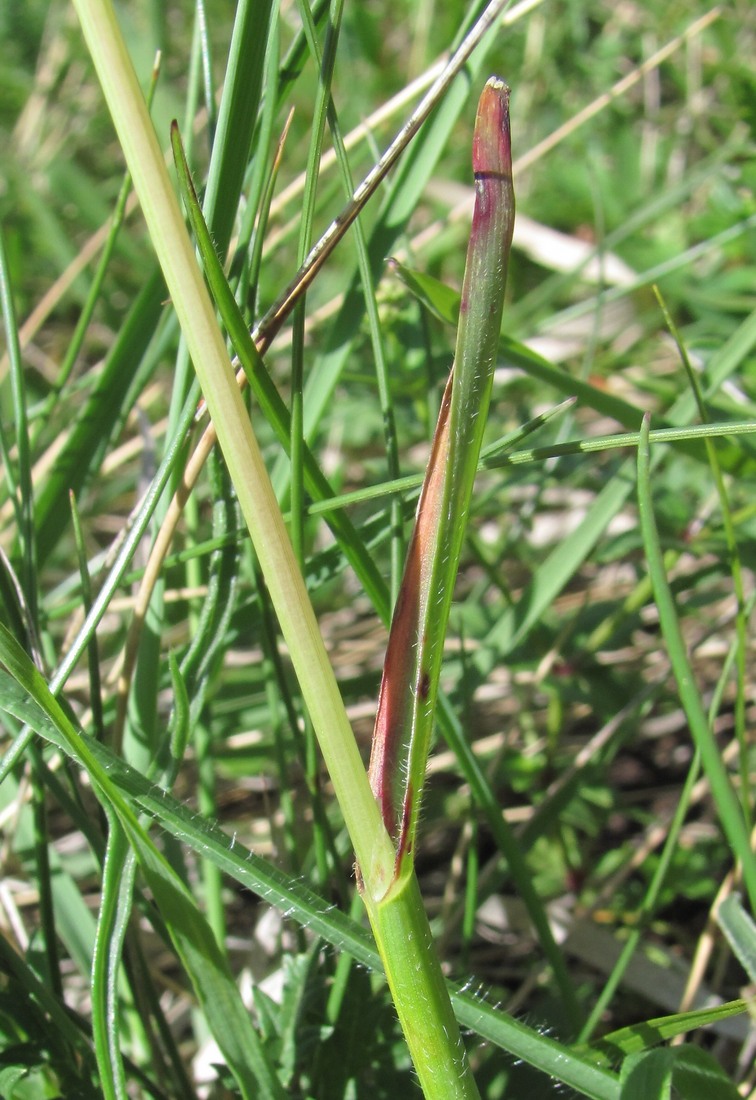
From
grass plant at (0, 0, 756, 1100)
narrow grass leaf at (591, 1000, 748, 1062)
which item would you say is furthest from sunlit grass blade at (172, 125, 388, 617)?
narrow grass leaf at (591, 1000, 748, 1062)

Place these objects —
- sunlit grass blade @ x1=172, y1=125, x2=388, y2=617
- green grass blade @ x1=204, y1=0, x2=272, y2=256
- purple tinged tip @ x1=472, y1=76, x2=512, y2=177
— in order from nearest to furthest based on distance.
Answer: purple tinged tip @ x1=472, y1=76, x2=512, y2=177 → sunlit grass blade @ x1=172, y1=125, x2=388, y2=617 → green grass blade @ x1=204, y1=0, x2=272, y2=256

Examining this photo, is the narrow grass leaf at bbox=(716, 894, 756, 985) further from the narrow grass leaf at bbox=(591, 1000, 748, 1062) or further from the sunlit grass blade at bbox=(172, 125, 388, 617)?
the sunlit grass blade at bbox=(172, 125, 388, 617)

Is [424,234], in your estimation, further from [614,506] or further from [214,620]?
[214,620]

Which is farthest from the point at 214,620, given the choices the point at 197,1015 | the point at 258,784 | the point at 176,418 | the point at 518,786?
the point at 258,784

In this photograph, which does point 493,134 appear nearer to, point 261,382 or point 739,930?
point 261,382

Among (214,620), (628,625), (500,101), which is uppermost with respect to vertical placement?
(500,101)

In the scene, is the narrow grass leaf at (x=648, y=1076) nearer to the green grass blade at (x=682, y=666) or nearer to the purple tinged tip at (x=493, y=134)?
the green grass blade at (x=682, y=666)

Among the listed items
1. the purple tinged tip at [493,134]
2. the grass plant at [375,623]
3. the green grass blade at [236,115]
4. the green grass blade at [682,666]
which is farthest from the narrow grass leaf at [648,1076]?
the green grass blade at [236,115]
